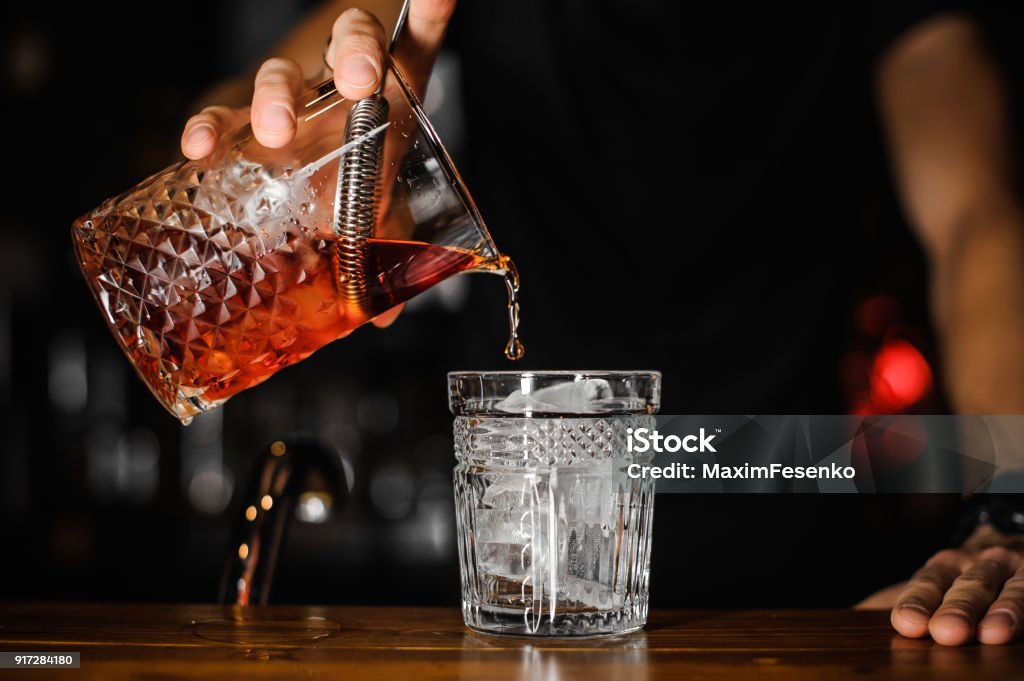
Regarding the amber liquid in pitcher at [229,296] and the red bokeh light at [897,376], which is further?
the red bokeh light at [897,376]

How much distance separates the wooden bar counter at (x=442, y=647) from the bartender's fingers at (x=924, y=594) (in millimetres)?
14

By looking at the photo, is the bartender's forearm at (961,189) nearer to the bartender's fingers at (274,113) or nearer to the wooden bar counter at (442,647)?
the wooden bar counter at (442,647)

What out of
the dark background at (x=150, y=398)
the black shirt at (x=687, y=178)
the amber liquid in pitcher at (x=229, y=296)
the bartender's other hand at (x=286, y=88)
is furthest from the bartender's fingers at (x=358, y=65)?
the dark background at (x=150, y=398)

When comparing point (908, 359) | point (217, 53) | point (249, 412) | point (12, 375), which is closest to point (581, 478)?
point (908, 359)

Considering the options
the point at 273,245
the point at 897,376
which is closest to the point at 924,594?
the point at 273,245

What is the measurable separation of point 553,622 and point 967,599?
12.8 inches

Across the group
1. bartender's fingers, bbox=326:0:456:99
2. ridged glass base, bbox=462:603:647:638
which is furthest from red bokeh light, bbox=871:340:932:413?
ridged glass base, bbox=462:603:647:638

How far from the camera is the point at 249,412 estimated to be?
317 centimetres

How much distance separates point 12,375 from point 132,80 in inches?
37.7

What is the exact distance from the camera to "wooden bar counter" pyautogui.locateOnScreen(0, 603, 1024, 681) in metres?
0.70

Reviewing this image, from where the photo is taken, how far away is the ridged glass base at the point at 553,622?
799 mm

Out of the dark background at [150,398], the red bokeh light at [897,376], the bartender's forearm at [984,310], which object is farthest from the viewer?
the dark background at [150,398]

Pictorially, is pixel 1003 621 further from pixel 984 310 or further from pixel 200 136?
pixel 984 310

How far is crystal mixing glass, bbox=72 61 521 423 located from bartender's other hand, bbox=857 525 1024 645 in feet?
1.40
